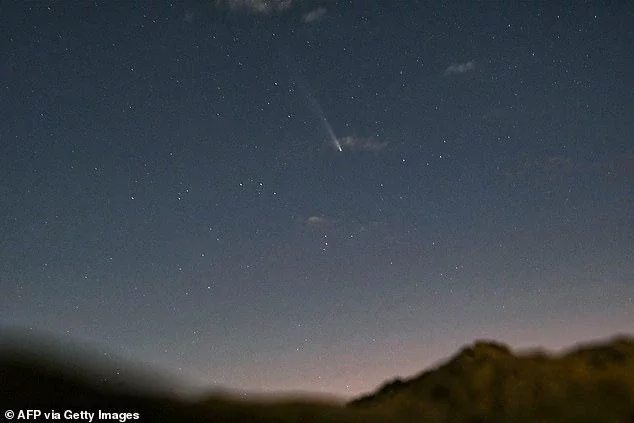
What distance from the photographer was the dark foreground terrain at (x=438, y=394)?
78.5 ft

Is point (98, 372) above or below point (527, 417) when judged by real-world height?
above

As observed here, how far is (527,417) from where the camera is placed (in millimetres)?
26266

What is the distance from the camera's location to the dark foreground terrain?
2392 cm

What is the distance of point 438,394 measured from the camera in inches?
1098

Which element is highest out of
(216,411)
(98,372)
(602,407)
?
(98,372)

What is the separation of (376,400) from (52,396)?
1365 centimetres

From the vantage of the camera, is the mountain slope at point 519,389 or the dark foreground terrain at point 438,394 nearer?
the dark foreground terrain at point 438,394

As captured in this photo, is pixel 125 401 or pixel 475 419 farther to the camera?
pixel 475 419

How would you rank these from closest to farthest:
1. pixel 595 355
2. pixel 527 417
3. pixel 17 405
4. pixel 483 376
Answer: pixel 17 405 → pixel 527 417 → pixel 483 376 → pixel 595 355

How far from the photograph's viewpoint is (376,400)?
98.0 feet

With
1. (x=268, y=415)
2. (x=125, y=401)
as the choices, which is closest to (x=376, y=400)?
(x=268, y=415)

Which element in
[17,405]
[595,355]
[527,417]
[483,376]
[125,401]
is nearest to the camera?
[17,405]

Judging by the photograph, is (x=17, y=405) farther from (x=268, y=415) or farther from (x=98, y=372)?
(x=268, y=415)

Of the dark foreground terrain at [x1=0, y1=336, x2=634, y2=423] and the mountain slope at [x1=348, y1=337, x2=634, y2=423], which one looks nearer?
the dark foreground terrain at [x1=0, y1=336, x2=634, y2=423]
